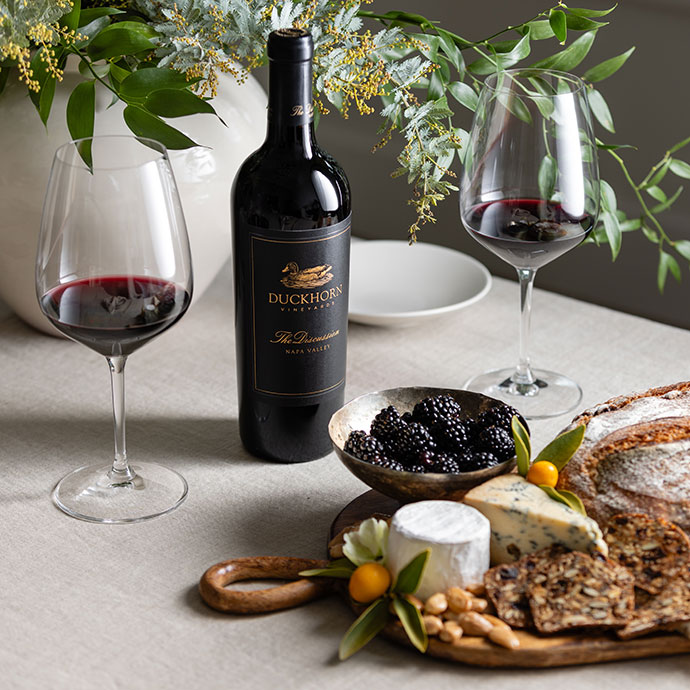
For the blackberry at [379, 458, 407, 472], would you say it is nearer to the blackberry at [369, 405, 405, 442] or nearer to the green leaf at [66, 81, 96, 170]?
the blackberry at [369, 405, 405, 442]

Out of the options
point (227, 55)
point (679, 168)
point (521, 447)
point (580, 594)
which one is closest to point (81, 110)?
point (227, 55)

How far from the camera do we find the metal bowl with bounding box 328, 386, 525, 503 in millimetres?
951

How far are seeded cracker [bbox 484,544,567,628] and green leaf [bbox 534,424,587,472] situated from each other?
120 millimetres

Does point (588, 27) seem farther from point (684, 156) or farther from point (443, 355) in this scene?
point (684, 156)

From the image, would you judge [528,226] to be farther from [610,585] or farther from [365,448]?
[610,585]

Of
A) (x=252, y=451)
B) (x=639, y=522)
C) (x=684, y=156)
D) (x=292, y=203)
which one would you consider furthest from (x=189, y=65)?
(x=684, y=156)

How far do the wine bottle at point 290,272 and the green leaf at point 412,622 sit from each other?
323 millimetres

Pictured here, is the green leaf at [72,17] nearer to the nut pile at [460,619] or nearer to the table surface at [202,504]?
the table surface at [202,504]

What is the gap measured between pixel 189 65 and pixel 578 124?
1.39 feet

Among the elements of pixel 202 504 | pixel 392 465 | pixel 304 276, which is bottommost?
pixel 202 504

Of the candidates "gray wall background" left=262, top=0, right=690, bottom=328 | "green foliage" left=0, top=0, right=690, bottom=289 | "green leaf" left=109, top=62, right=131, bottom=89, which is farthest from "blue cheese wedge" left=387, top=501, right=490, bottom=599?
"gray wall background" left=262, top=0, right=690, bottom=328

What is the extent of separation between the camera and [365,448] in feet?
3.25

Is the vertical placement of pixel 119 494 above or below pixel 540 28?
below

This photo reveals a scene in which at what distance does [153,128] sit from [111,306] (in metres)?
0.28
